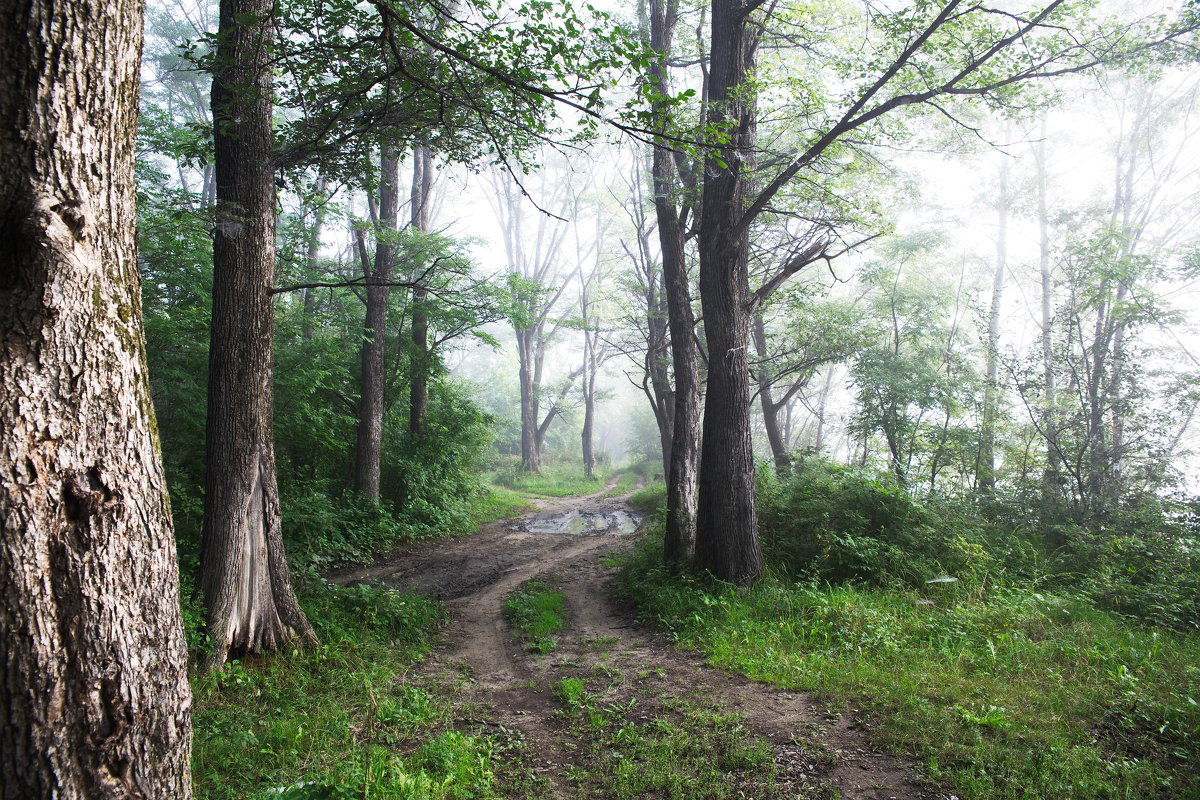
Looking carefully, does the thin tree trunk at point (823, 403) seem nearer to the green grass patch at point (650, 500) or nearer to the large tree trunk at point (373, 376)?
the green grass patch at point (650, 500)

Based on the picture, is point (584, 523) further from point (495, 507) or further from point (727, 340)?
point (727, 340)

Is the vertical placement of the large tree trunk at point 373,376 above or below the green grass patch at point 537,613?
above

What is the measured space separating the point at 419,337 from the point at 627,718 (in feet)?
36.5

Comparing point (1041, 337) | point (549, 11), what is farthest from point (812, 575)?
point (1041, 337)

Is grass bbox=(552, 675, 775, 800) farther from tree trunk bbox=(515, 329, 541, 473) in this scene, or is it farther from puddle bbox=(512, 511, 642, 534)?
tree trunk bbox=(515, 329, 541, 473)

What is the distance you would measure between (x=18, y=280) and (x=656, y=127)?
3.15 m

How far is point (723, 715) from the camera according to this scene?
429 cm

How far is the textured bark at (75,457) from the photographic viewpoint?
6.14 ft

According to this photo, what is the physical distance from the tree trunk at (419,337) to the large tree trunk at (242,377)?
7.68 metres

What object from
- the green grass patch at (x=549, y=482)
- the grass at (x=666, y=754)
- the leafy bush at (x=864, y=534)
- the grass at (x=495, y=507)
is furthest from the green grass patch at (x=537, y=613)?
the green grass patch at (x=549, y=482)

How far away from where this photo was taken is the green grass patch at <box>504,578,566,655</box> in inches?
255

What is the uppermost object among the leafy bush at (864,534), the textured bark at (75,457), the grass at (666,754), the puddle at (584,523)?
the textured bark at (75,457)

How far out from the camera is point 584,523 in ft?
49.5

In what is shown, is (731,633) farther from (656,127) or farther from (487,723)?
(656,127)
